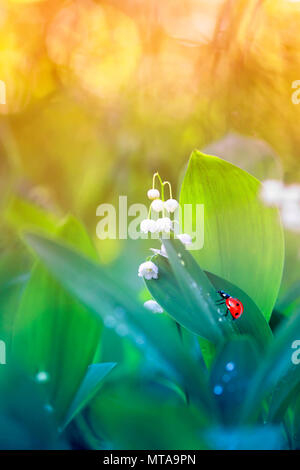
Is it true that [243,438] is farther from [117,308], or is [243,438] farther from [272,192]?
[272,192]

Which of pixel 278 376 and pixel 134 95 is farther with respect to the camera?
pixel 134 95

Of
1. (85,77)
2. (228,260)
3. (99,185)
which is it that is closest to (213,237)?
(228,260)

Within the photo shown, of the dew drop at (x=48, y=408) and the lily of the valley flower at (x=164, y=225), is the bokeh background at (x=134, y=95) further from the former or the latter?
the dew drop at (x=48, y=408)

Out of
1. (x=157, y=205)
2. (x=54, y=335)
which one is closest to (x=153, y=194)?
(x=157, y=205)

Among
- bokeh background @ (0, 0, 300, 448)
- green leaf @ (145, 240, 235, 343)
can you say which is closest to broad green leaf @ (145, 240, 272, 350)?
green leaf @ (145, 240, 235, 343)

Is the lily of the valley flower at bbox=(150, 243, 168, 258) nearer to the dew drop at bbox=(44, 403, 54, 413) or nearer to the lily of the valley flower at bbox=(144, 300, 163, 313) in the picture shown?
the lily of the valley flower at bbox=(144, 300, 163, 313)
